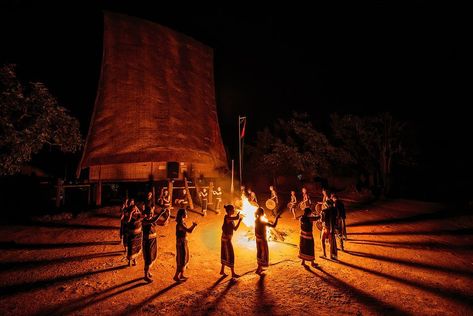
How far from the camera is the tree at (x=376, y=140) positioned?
18.5 meters

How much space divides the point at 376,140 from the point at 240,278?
1667cm

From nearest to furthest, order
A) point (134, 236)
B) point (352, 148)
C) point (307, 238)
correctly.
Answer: point (134, 236), point (307, 238), point (352, 148)

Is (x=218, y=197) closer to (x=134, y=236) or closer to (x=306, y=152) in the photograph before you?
(x=134, y=236)

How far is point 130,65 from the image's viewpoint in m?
11.0

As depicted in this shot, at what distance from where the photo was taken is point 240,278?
6.18 m

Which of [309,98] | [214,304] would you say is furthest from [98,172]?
[309,98]

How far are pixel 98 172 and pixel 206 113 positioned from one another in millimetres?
6999

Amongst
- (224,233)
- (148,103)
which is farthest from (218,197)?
(224,233)

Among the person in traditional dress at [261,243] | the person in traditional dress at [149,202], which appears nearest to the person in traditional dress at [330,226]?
the person in traditional dress at [261,243]

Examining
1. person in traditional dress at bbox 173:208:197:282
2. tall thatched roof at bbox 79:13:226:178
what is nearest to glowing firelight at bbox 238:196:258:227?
tall thatched roof at bbox 79:13:226:178

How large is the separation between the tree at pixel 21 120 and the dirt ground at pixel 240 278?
9.55 feet

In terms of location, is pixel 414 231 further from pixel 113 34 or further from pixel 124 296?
pixel 113 34

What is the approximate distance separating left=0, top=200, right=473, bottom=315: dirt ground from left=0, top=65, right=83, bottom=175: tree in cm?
291

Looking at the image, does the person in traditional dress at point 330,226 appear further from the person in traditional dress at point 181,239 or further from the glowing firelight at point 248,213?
the person in traditional dress at point 181,239
